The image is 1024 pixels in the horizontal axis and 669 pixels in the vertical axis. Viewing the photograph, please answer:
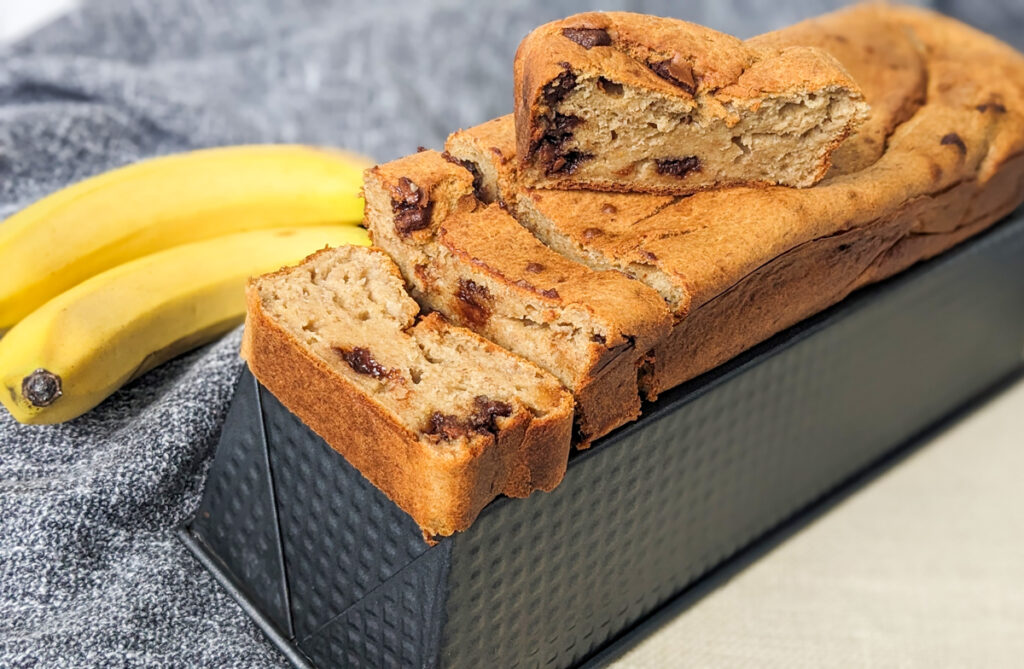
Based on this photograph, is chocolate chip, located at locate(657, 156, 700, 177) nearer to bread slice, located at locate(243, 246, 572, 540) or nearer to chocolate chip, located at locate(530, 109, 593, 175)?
chocolate chip, located at locate(530, 109, 593, 175)

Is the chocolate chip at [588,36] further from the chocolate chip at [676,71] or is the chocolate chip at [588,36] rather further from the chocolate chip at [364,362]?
the chocolate chip at [364,362]

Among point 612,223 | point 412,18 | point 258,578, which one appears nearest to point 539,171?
point 612,223

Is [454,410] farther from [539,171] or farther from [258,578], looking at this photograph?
[258,578]

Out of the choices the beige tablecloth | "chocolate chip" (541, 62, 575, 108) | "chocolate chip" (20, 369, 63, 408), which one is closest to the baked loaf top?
"chocolate chip" (541, 62, 575, 108)

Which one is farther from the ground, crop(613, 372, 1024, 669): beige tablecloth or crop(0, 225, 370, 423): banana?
crop(0, 225, 370, 423): banana

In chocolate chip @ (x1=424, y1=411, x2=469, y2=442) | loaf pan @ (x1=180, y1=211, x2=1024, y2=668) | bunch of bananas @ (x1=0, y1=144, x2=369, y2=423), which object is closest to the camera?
chocolate chip @ (x1=424, y1=411, x2=469, y2=442)

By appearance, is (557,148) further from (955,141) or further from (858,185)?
(955,141)

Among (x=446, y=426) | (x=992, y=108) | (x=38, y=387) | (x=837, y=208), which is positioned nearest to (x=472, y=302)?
(x=446, y=426)
